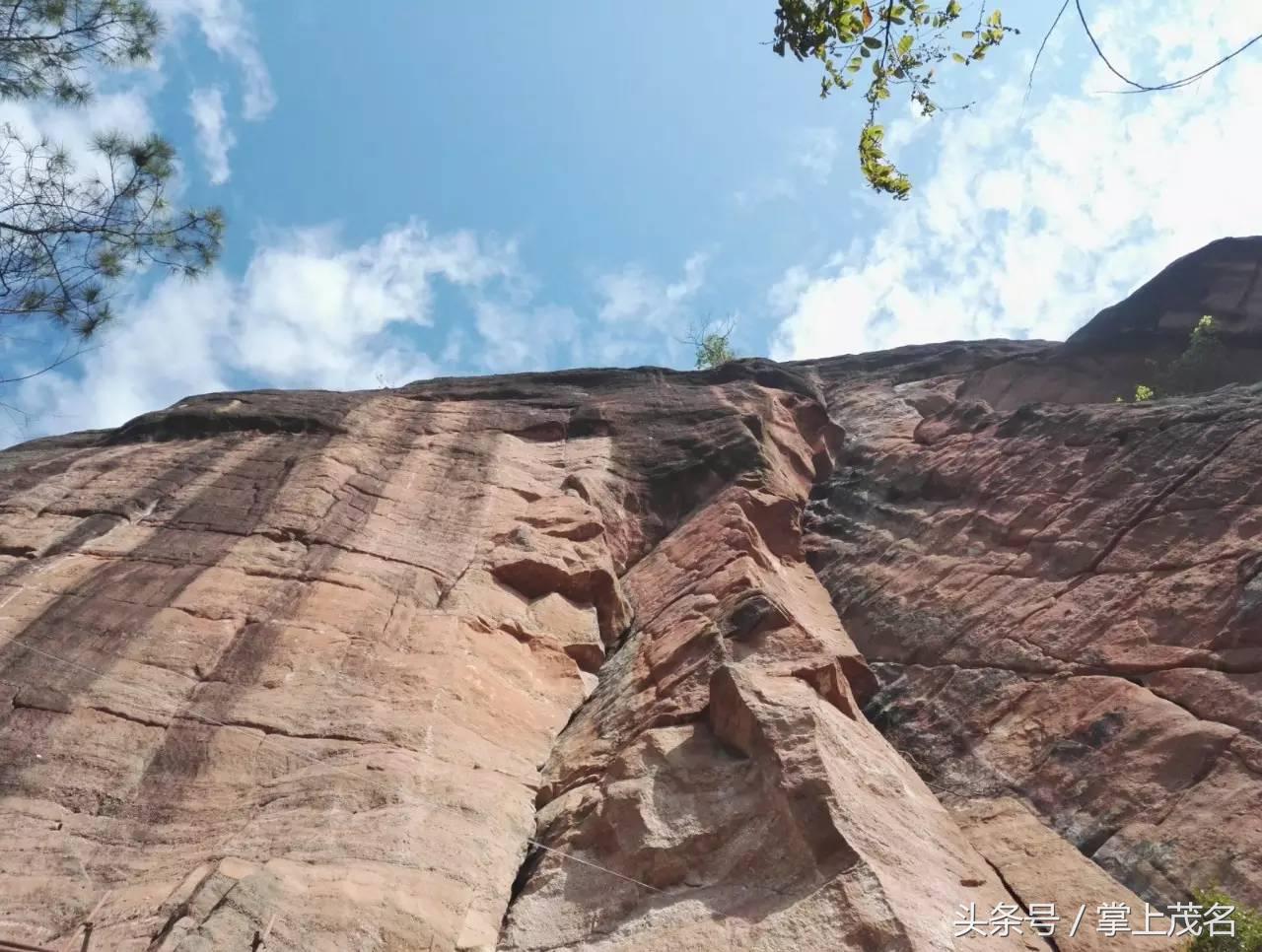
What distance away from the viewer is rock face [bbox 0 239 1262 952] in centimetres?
862

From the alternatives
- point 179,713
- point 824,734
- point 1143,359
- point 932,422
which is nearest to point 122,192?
point 179,713

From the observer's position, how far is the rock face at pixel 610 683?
8617mm

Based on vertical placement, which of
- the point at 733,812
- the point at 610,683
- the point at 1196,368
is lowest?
the point at 733,812

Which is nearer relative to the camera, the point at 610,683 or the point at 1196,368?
the point at 610,683

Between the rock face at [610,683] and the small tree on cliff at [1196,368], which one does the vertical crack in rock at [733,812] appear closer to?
the rock face at [610,683]

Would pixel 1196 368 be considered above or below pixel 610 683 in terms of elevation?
above

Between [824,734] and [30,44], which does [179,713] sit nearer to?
[824,734]

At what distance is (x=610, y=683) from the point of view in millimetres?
13102

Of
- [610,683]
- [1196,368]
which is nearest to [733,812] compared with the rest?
[610,683]

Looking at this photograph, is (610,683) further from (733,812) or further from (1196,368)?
(1196,368)

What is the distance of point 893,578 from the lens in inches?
662

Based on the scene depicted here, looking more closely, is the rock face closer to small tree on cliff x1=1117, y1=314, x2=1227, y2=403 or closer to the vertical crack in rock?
the vertical crack in rock

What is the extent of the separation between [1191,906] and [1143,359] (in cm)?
2142

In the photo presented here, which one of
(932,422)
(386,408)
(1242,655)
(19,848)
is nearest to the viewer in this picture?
(19,848)
